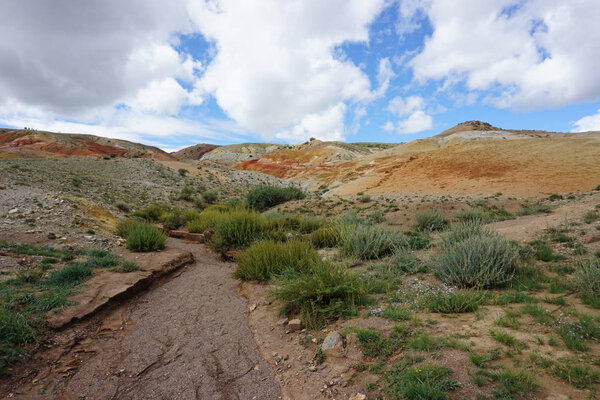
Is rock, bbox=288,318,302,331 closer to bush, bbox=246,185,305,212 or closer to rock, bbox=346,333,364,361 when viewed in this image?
rock, bbox=346,333,364,361

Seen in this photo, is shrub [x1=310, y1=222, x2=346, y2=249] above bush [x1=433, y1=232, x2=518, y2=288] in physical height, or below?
below

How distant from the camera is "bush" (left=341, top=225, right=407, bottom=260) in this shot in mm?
7102

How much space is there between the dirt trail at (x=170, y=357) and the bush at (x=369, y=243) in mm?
2862

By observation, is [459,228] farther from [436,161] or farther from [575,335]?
[436,161]

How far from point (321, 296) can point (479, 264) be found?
8.39 ft

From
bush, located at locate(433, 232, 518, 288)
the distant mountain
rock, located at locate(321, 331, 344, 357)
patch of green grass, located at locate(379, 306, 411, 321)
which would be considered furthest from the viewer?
the distant mountain

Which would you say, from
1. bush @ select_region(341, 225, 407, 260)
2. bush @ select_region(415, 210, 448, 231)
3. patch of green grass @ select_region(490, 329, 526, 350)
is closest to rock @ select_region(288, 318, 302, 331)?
patch of green grass @ select_region(490, 329, 526, 350)

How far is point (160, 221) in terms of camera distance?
46.8ft

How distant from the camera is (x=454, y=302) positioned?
401 centimetres

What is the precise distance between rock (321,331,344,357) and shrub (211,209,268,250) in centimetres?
546

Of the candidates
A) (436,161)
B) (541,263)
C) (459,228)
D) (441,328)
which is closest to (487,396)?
(441,328)

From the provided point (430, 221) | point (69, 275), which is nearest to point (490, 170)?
point (430, 221)

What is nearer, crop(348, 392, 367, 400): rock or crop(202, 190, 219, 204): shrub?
crop(348, 392, 367, 400): rock

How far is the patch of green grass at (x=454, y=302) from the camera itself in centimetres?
394
